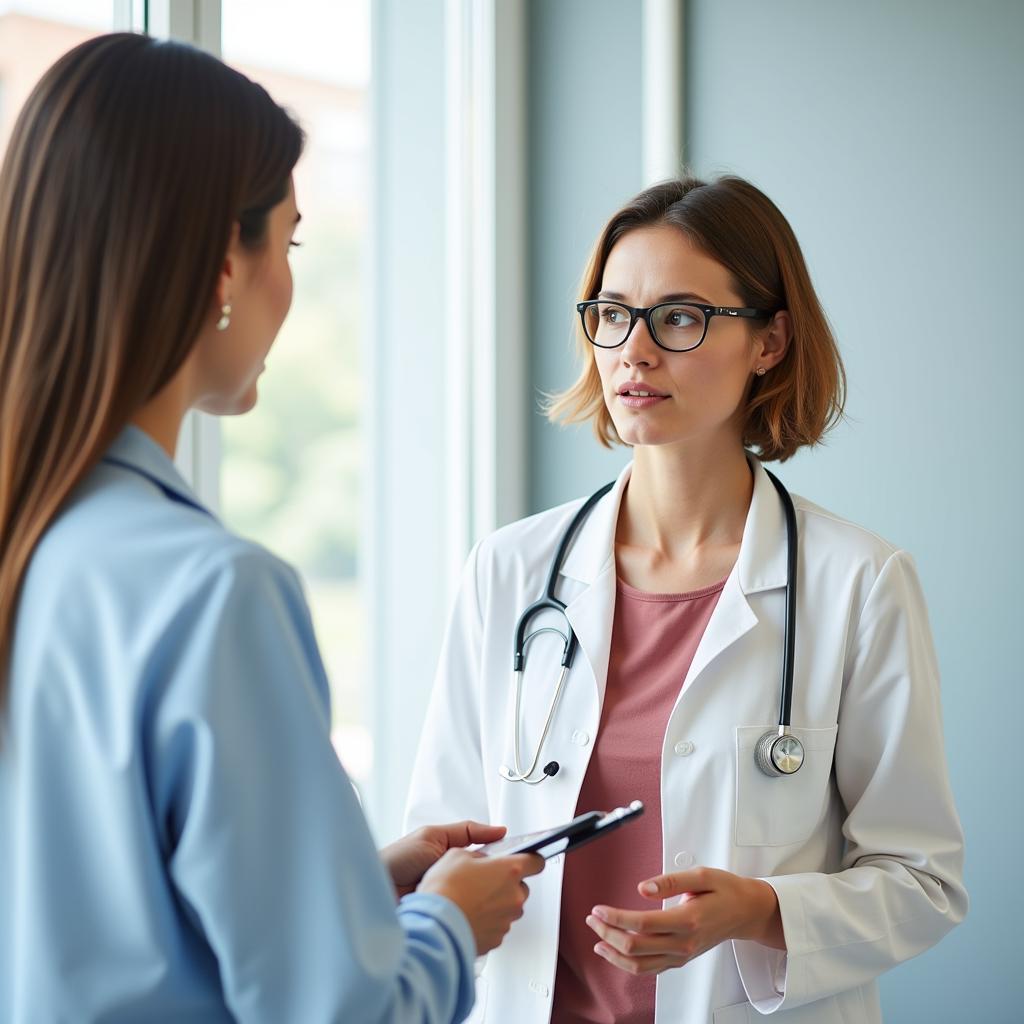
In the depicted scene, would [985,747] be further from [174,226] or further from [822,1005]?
[174,226]

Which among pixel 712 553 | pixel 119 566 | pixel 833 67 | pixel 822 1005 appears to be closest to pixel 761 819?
pixel 822 1005

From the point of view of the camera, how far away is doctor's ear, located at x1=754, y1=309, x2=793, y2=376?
1.72m

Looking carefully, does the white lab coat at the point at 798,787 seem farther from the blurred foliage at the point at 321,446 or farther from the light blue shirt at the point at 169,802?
the blurred foliage at the point at 321,446

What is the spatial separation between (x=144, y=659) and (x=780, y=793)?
99 centimetres

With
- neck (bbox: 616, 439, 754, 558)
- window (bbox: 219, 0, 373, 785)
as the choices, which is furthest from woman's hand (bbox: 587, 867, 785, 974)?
window (bbox: 219, 0, 373, 785)

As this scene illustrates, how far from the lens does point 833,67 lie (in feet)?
7.79

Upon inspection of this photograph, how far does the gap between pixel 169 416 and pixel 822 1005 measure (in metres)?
1.18

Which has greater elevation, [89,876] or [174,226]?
[174,226]

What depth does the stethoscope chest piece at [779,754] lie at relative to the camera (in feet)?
4.82

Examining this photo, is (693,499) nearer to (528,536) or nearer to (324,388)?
(528,536)

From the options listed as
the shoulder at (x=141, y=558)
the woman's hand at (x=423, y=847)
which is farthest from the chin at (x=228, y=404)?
the woman's hand at (x=423, y=847)

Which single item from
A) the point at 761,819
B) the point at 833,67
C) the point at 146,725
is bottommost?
the point at 761,819

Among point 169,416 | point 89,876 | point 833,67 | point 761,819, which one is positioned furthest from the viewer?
point 833,67

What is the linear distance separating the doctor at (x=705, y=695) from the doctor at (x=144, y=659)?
24.0 inches
